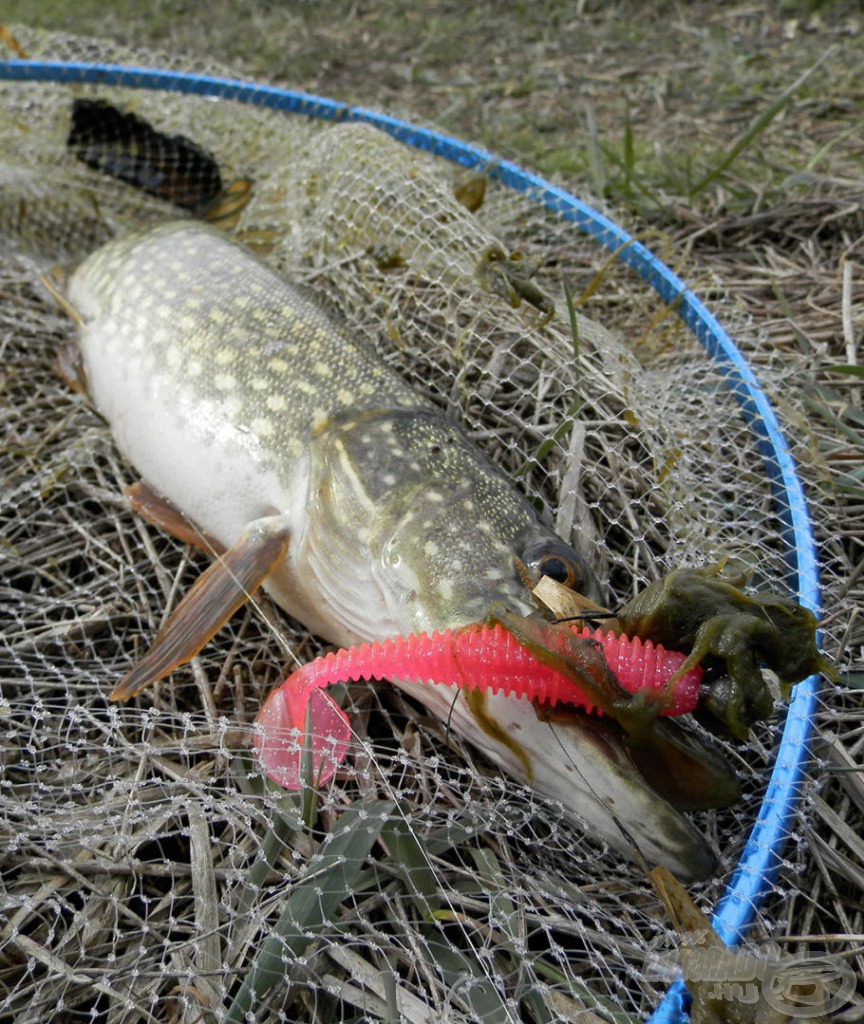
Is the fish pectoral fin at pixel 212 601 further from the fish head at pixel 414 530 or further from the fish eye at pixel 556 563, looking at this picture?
the fish eye at pixel 556 563

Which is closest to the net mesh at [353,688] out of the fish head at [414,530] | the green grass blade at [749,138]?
the fish head at [414,530]

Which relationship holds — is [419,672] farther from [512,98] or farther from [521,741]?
[512,98]

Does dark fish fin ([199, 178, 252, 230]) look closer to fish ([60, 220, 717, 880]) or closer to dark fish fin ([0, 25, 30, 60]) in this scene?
fish ([60, 220, 717, 880])

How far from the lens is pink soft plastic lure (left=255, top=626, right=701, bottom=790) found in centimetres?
150

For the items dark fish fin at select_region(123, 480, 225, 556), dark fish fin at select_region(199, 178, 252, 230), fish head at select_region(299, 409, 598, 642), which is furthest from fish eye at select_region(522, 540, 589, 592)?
dark fish fin at select_region(199, 178, 252, 230)

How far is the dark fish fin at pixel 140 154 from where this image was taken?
3178mm

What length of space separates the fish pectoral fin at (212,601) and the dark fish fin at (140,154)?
1801mm

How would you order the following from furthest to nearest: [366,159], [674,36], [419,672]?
[674,36]
[366,159]
[419,672]

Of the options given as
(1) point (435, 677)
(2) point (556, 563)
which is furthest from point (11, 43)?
(1) point (435, 677)

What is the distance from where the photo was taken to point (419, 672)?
63.3 inches

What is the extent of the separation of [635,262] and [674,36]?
3.05 metres

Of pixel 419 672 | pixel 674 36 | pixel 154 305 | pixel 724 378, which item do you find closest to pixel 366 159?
pixel 154 305

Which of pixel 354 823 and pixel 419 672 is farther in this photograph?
pixel 354 823

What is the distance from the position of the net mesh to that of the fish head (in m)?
0.24
